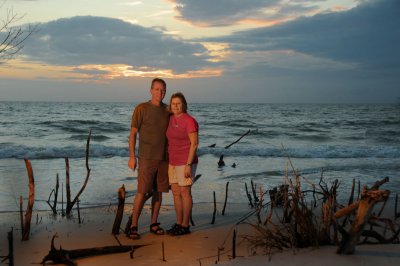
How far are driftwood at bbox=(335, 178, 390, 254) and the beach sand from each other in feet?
0.31

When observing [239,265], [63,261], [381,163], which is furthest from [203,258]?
[381,163]

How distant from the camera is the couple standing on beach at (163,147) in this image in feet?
18.4

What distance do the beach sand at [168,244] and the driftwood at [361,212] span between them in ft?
0.31

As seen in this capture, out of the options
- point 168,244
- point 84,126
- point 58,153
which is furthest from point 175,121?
point 84,126

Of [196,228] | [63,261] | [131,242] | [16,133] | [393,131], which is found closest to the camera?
[63,261]

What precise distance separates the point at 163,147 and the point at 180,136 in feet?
1.05

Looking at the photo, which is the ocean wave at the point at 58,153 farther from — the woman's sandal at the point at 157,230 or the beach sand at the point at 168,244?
the woman's sandal at the point at 157,230

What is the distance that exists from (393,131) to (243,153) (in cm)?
2403

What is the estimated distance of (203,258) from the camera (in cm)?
480

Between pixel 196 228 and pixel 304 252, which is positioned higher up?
pixel 304 252

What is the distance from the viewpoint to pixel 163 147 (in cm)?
576

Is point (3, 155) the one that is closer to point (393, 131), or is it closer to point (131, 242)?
point (131, 242)

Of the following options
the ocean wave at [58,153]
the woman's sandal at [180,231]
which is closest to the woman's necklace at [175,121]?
the woman's sandal at [180,231]

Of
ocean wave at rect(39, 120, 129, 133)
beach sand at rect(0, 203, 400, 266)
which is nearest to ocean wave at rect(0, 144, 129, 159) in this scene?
beach sand at rect(0, 203, 400, 266)
